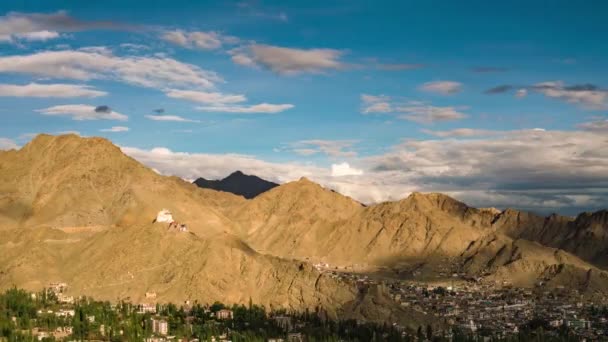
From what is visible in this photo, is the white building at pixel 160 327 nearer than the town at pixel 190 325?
No

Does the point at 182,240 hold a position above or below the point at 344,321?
above

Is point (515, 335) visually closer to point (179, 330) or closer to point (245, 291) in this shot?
point (245, 291)

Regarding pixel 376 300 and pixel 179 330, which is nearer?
pixel 179 330

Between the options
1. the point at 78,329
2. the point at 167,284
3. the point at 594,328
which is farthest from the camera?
the point at 594,328

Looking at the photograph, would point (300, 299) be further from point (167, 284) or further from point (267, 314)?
point (167, 284)

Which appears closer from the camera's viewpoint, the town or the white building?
the town

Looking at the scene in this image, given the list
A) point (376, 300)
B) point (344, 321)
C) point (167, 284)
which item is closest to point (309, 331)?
point (344, 321)

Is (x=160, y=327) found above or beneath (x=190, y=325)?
beneath

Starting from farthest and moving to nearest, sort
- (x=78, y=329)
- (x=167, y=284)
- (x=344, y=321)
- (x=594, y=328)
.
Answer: (x=594, y=328)
(x=167, y=284)
(x=344, y=321)
(x=78, y=329)

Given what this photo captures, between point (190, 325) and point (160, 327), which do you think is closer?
point (160, 327)

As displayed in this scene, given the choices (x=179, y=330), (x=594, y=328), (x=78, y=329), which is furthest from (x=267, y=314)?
(x=594, y=328)
